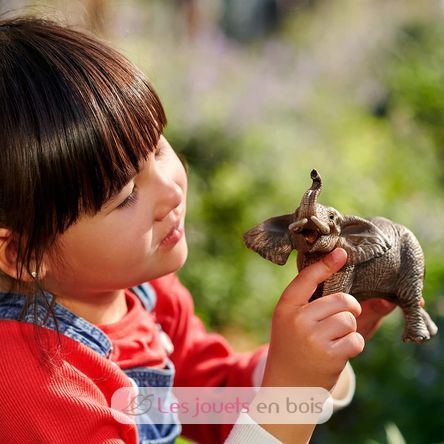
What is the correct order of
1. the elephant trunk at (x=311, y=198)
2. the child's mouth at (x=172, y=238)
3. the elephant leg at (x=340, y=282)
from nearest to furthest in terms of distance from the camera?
the elephant trunk at (x=311, y=198)
the elephant leg at (x=340, y=282)
the child's mouth at (x=172, y=238)

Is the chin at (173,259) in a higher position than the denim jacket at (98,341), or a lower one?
higher

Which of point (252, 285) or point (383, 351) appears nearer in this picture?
point (383, 351)

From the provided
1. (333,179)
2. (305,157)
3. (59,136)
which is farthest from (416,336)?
(305,157)

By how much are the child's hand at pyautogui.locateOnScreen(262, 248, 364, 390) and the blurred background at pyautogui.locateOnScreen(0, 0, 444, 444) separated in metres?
0.56

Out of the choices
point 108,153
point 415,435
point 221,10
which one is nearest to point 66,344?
point 108,153

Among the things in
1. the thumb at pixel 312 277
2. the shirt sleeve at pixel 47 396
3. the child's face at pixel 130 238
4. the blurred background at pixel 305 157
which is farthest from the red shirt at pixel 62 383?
the blurred background at pixel 305 157

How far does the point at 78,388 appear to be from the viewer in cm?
138

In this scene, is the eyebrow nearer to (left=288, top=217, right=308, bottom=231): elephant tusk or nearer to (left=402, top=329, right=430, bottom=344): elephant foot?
(left=288, top=217, right=308, bottom=231): elephant tusk

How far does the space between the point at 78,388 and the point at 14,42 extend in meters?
0.63

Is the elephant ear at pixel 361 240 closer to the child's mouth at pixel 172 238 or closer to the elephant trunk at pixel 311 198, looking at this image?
the elephant trunk at pixel 311 198

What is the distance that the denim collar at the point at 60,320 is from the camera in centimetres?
142

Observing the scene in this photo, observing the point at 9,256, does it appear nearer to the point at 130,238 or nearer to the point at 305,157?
the point at 130,238

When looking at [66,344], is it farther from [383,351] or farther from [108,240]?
[383,351]

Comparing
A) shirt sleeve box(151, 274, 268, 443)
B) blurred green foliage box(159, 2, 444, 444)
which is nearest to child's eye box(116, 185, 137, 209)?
shirt sleeve box(151, 274, 268, 443)
